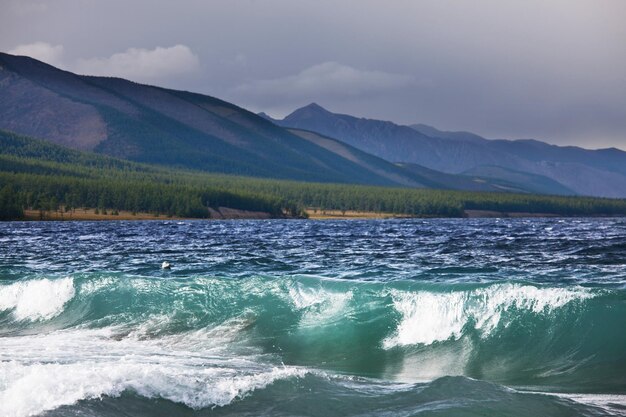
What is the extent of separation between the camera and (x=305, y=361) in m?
26.7

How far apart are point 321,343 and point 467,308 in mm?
5227

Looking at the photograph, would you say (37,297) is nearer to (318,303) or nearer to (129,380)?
(318,303)

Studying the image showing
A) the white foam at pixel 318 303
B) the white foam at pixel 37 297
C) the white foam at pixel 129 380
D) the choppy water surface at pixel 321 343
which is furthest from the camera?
the white foam at pixel 37 297

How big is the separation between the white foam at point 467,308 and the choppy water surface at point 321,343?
6cm

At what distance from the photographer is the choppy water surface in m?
18.8

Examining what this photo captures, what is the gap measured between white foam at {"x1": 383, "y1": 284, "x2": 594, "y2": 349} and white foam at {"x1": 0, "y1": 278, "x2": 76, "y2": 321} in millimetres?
18182

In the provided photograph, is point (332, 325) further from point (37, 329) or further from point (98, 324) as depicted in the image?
point (37, 329)

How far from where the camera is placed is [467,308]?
28.4 metres

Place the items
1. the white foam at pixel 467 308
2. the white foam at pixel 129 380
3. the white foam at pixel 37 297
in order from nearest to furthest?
the white foam at pixel 129 380 → the white foam at pixel 467 308 → the white foam at pixel 37 297

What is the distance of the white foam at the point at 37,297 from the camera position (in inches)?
1523

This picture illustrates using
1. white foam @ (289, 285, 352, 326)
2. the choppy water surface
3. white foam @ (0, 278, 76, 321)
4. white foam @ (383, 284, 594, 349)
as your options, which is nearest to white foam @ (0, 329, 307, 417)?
the choppy water surface

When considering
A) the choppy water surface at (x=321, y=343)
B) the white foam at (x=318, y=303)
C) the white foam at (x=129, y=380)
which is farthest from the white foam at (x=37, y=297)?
the white foam at (x=129, y=380)

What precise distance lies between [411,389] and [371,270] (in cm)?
2784

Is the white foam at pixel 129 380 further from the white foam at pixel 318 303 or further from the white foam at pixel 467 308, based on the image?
the white foam at pixel 318 303
